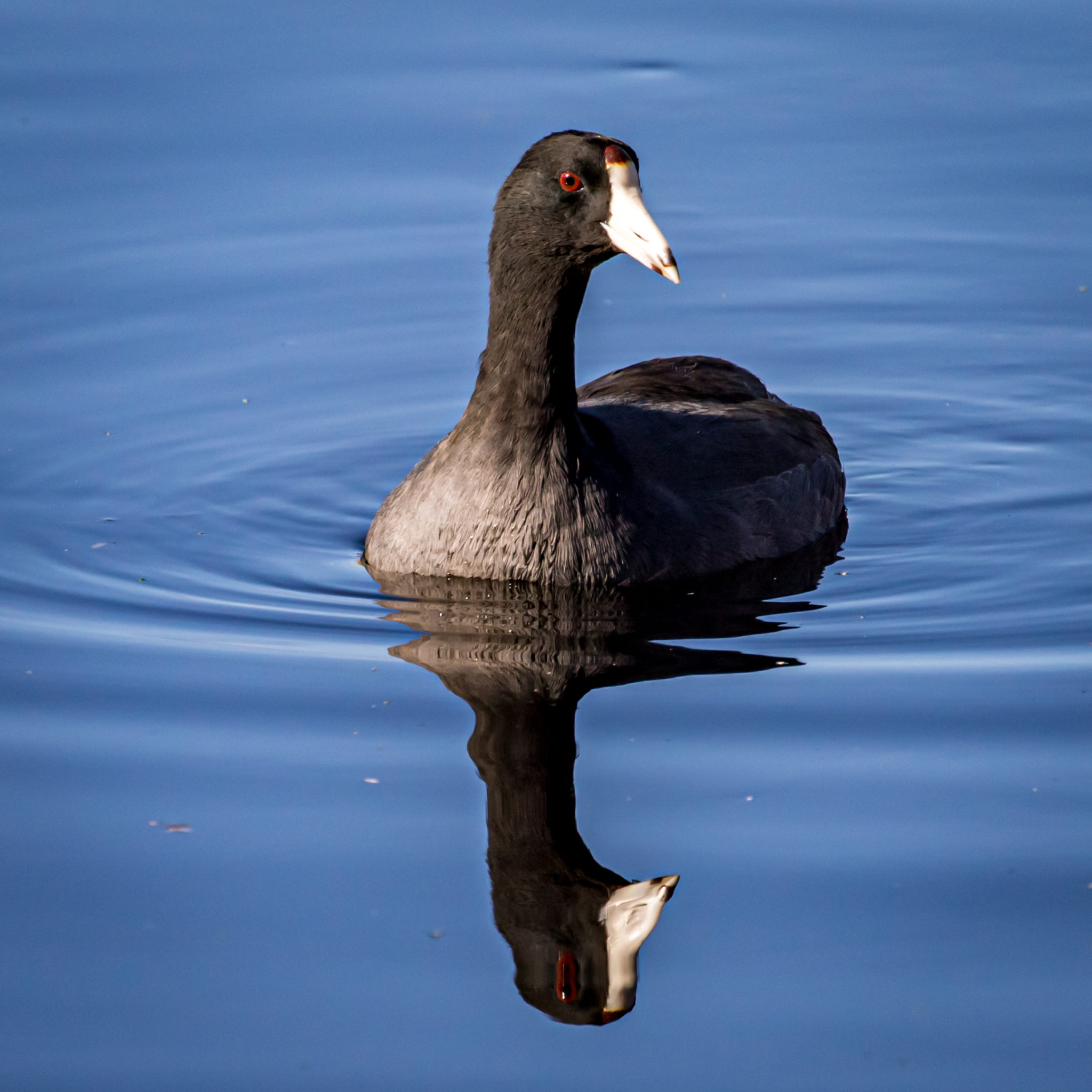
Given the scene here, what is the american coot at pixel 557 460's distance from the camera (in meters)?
7.40

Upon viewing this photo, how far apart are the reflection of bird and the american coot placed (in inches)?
5.5

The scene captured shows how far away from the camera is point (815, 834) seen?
580cm

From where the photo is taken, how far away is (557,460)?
25.4 ft

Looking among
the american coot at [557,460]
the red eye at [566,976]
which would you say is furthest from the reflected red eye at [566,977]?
the american coot at [557,460]

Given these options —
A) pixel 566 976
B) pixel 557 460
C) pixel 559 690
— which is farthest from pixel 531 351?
pixel 566 976

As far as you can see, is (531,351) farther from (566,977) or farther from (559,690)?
(566,977)

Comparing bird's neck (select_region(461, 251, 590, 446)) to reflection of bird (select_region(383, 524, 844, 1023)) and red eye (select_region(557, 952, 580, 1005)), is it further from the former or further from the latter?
red eye (select_region(557, 952, 580, 1005))

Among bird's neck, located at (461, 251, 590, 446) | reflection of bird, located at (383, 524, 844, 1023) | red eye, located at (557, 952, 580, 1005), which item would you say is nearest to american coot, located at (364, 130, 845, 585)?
bird's neck, located at (461, 251, 590, 446)

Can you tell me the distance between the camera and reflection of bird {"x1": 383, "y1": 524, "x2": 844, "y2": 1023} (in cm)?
536

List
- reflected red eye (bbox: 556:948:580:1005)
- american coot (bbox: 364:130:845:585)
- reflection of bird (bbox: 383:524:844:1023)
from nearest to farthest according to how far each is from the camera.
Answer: reflected red eye (bbox: 556:948:580:1005) < reflection of bird (bbox: 383:524:844:1023) < american coot (bbox: 364:130:845:585)

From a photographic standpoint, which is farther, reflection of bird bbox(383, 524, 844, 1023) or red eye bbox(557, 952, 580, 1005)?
reflection of bird bbox(383, 524, 844, 1023)

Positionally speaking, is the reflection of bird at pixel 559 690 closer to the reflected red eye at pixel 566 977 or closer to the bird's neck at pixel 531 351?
the reflected red eye at pixel 566 977

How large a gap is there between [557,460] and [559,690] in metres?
1.23

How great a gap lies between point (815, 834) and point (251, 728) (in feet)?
6.63
